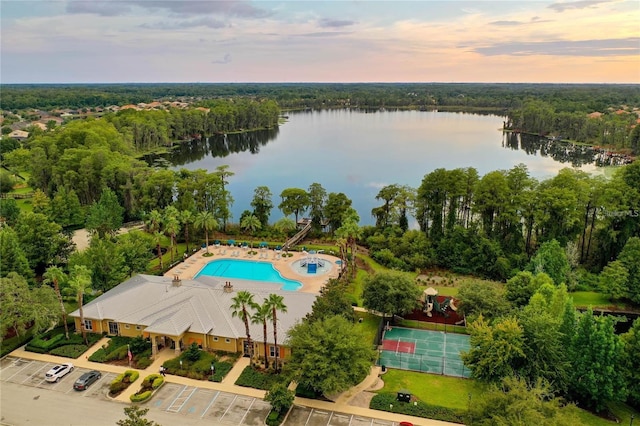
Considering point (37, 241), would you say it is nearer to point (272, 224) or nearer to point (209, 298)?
point (209, 298)

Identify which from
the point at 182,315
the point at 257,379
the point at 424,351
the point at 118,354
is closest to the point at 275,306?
the point at 257,379

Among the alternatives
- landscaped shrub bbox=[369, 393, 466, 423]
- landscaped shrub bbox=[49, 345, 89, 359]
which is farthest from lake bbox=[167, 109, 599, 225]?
landscaped shrub bbox=[369, 393, 466, 423]

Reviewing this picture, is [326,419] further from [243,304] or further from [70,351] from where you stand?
[70,351]

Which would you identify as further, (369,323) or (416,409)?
(369,323)

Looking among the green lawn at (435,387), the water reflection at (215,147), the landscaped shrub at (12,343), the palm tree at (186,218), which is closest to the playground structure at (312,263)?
the palm tree at (186,218)

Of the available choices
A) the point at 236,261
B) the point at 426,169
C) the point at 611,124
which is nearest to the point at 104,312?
the point at 236,261
